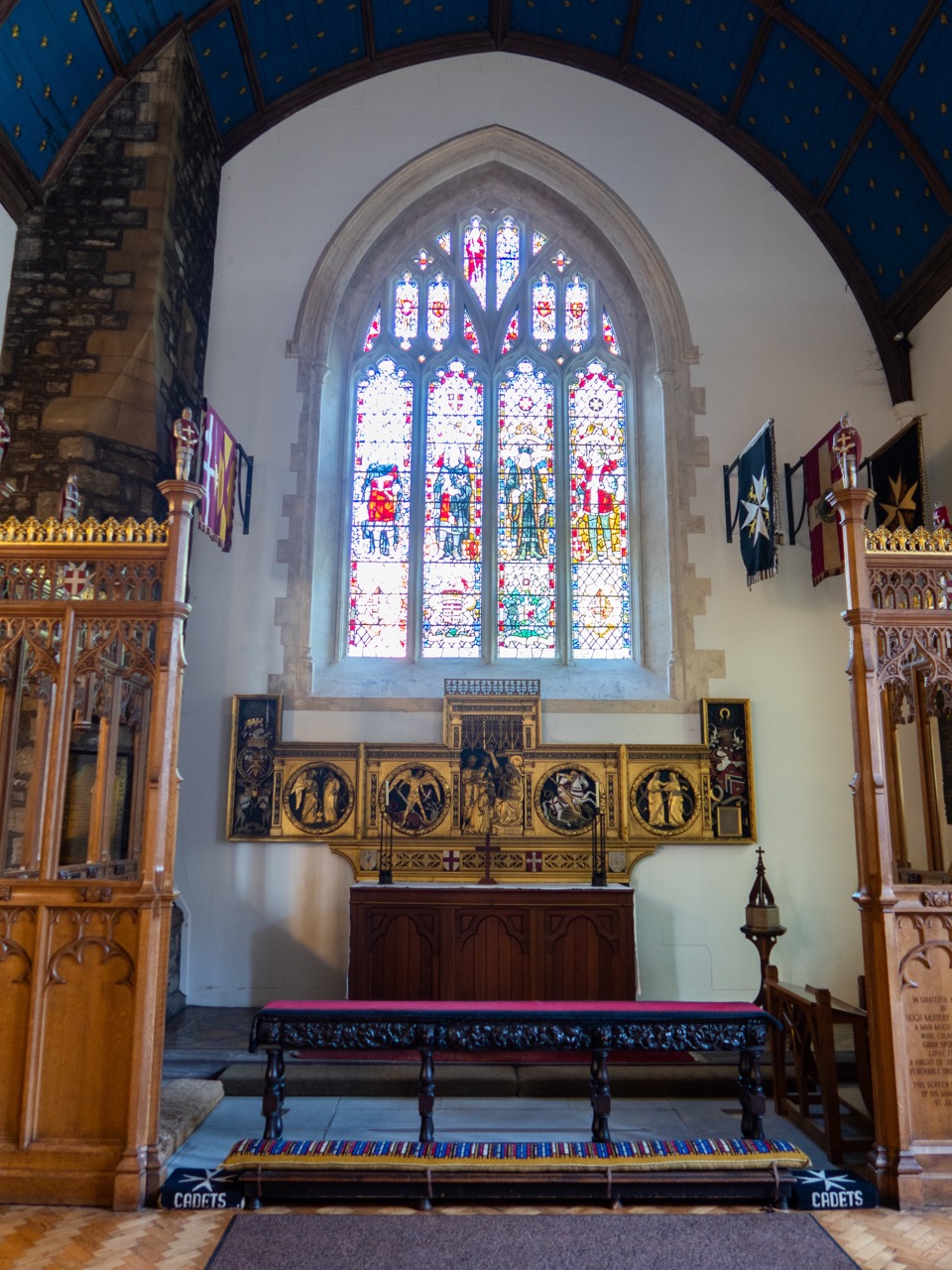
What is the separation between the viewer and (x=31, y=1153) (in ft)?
12.1

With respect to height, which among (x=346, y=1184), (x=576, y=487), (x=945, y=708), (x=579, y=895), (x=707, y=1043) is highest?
(x=576, y=487)

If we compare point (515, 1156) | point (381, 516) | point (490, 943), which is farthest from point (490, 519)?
point (515, 1156)

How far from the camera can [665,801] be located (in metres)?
7.14

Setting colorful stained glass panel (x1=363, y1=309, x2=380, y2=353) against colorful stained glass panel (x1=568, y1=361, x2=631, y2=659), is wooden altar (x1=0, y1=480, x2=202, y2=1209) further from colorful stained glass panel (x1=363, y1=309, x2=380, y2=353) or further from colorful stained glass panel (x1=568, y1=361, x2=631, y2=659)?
colorful stained glass panel (x1=363, y1=309, x2=380, y2=353)

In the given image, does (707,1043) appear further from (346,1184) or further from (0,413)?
(0,413)

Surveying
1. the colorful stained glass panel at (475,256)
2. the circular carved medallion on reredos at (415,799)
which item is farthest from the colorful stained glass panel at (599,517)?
the circular carved medallion on reredos at (415,799)

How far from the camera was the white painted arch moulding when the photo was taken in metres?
7.40

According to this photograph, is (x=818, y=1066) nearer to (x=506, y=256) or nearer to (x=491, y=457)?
(x=491, y=457)

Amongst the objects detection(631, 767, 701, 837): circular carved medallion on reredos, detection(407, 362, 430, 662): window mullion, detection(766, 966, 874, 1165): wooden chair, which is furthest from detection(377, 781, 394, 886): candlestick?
detection(766, 966, 874, 1165): wooden chair

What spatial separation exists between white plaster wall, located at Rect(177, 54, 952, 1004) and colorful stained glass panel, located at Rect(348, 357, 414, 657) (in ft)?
2.29

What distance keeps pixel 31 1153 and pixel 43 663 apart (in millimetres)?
1923

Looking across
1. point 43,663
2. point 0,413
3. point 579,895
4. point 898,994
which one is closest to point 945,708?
point 898,994

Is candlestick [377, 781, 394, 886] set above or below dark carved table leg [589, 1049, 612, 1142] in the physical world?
above

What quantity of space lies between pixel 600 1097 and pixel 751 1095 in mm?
626
